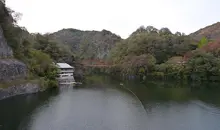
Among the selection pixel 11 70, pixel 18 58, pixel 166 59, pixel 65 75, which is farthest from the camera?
pixel 166 59

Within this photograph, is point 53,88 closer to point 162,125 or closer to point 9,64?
point 9,64

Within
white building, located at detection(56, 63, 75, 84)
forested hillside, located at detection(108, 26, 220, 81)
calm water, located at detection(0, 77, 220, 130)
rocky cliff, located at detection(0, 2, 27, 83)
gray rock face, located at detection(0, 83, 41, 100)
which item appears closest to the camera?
calm water, located at detection(0, 77, 220, 130)

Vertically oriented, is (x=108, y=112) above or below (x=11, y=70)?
below

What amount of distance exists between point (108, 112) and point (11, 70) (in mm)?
14403

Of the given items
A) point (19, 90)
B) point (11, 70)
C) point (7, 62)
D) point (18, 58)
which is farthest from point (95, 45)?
point (19, 90)

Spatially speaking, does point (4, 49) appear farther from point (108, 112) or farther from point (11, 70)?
point (108, 112)

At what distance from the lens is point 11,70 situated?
30547 mm

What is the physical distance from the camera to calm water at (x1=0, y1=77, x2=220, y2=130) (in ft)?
64.2

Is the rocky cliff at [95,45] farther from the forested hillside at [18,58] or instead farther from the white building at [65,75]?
the forested hillside at [18,58]

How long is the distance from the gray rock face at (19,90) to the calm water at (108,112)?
3.24 feet

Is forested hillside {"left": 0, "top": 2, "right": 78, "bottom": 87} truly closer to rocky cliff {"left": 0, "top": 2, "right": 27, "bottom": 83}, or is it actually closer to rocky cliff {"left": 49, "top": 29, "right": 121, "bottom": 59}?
rocky cliff {"left": 0, "top": 2, "right": 27, "bottom": 83}

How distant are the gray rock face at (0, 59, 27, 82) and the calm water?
10.5 feet

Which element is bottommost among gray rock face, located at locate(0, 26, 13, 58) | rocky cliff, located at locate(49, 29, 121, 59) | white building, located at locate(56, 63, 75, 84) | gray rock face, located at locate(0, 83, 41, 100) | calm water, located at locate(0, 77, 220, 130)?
calm water, located at locate(0, 77, 220, 130)

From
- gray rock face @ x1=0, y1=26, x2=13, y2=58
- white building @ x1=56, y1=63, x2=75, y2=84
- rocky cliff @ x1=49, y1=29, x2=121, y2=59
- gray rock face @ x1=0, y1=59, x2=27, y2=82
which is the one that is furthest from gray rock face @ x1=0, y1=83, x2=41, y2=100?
rocky cliff @ x1=49, y1=29, x2=121, y2=59
